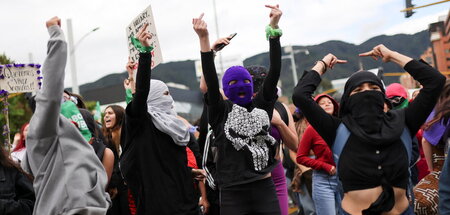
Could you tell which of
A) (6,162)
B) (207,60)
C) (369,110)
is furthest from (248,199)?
(6,162)

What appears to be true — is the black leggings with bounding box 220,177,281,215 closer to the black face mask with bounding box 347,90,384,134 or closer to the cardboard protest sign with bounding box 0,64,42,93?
the black face mask with bounding box 347,90,384,134

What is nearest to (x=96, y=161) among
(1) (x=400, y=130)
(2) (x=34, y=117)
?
(2) (x=34, y=117)

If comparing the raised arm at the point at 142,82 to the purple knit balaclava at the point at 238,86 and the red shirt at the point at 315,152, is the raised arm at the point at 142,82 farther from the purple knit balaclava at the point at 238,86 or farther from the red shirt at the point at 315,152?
the red shirt at the point at 315,152

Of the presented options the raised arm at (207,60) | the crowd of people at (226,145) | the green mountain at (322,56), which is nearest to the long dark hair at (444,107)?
the crowd of people at (226,145)

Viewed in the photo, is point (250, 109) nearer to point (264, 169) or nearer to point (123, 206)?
point (264, 169)

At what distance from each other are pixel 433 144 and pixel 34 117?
338cm

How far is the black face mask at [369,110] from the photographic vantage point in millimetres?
3895

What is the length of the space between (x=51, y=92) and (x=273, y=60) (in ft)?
6.74

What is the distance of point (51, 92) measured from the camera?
3.31 m

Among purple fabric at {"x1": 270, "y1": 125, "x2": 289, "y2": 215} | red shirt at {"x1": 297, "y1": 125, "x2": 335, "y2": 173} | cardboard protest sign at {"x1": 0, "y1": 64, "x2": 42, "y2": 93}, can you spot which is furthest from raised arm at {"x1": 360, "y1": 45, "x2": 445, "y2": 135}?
cardboard protest sign at {"x1": 0, "y1": 64, "x2": 42, "y2": 93}

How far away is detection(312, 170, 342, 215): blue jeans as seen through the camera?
6.54m

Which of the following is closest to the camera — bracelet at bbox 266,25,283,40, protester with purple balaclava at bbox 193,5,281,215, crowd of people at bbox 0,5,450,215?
crowd of people at bbox 0,5,450,215

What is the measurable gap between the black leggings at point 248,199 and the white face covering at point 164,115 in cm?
59

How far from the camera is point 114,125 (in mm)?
6270
